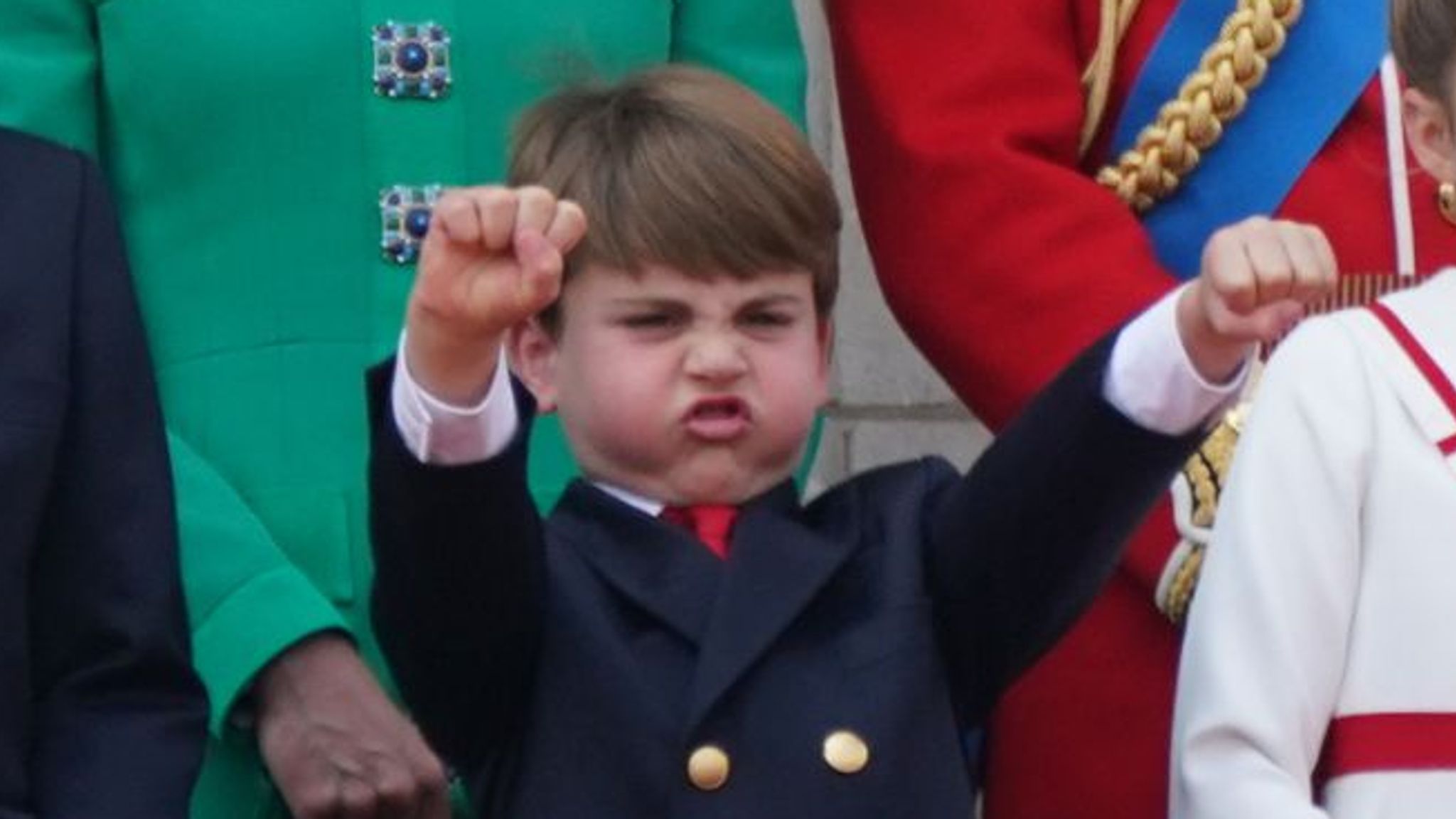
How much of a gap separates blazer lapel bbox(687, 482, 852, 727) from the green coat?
0.31 meters

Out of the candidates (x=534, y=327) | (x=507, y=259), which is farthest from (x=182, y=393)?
(x=507, y=259)

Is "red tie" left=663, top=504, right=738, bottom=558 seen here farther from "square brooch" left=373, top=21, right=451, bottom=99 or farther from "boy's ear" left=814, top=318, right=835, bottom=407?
"square brooch" left=373, top=21, right=451, bottom=99

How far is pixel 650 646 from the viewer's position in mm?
3637

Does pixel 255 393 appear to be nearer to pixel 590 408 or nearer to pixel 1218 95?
pixel 590 408

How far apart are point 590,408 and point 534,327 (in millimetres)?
109

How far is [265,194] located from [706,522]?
0.45m

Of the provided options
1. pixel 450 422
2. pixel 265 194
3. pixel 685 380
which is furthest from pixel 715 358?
pixel 265 194

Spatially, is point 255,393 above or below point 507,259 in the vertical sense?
below

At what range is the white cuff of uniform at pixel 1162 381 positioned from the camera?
11.4 feet

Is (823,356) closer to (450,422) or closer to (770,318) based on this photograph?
(770,318)

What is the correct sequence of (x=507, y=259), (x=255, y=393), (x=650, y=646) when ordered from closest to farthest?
(x=507, y=259), (x=650, y=646), (x=255, y=393)

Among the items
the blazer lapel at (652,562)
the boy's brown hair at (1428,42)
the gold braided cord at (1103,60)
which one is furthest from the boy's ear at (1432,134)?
the blazer lapel at (652,562)

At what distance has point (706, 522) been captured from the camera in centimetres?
370

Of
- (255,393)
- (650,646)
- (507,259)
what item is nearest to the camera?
(507,259)
